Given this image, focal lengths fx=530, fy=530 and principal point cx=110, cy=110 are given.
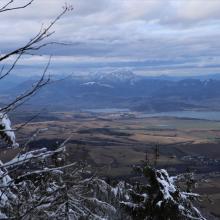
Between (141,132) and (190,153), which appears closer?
(190,153)

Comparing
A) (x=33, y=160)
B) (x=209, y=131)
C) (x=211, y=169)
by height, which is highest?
(x=33, y=160)

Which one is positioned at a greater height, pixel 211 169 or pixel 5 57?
pixel 5 57

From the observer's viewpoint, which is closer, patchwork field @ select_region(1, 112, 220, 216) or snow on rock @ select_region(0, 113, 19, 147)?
snow on rock @ select_region(0, 113, 19, 147)

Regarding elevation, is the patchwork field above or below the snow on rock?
below

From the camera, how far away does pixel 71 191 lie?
13.0 feet

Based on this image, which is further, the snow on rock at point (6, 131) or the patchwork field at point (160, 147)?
the patchwork field at point (160, 147)

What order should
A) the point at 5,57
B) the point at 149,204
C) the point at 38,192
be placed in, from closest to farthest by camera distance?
the point at 5,57
the point at 38,192
the point at 149,204

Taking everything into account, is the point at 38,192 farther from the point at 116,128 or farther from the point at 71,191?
the point at 116,128

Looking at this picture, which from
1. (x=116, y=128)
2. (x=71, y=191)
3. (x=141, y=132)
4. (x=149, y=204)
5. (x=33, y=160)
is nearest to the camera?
(x=33, y=160)

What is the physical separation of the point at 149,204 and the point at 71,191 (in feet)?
39.8

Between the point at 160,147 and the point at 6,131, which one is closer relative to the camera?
the point at 6,131

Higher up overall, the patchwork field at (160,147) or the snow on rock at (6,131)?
the snow on rock at (6,131)

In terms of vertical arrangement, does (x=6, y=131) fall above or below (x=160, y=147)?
above

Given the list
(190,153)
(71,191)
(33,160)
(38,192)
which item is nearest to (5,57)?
(33,160)
